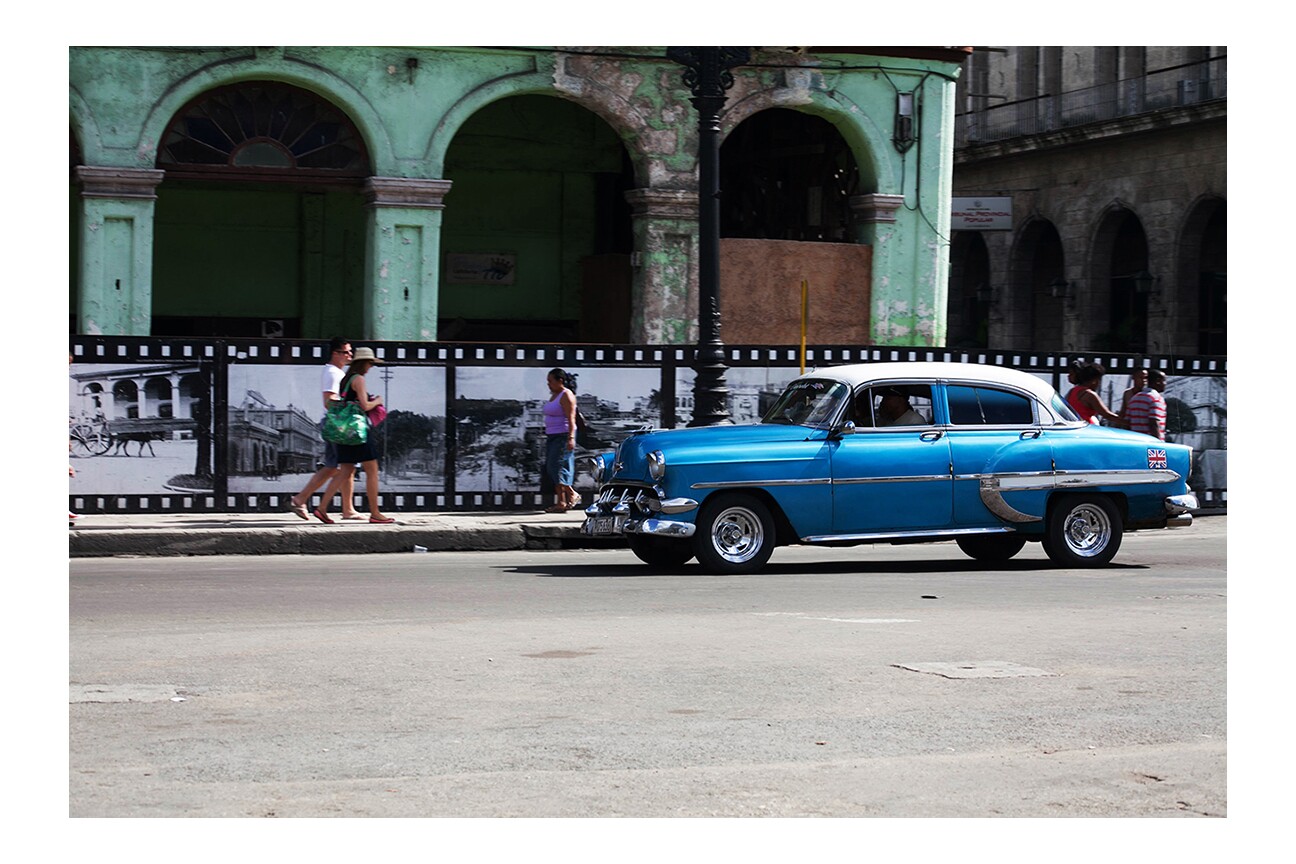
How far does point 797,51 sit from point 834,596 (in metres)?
13.3

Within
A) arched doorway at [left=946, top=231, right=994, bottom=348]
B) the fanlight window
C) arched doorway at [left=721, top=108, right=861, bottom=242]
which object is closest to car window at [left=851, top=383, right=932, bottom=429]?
the fanlight window

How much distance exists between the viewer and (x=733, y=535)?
1402cm

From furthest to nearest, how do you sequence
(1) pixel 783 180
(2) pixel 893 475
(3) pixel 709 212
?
(1) pixel 783 180, (3) pixel 709 212, (2) pixel 893 475

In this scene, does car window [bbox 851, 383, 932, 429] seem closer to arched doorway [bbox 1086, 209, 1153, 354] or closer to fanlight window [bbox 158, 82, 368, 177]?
fanlight window [bbox 158, 82, 368, 177]

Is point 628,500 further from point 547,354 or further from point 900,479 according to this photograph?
point 547,354

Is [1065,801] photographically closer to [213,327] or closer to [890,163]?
[890,163]

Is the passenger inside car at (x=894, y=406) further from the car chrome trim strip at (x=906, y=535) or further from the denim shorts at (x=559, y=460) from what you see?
the denim shorts at (x=559, y=460)

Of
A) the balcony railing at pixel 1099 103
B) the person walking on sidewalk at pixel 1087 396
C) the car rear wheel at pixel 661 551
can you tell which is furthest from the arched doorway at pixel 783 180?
the balcony railing at pixel 1099 103

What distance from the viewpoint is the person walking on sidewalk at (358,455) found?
1691 cm

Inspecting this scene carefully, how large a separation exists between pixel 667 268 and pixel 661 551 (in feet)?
33.4

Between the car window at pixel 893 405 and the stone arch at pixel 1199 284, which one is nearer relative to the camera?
the car window at pixel 893 405

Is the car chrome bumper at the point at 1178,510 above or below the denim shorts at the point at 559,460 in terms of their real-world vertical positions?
below

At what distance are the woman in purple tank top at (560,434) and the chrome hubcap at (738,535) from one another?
4.52 meters

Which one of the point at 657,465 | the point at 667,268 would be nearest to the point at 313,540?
the point at 657,465
